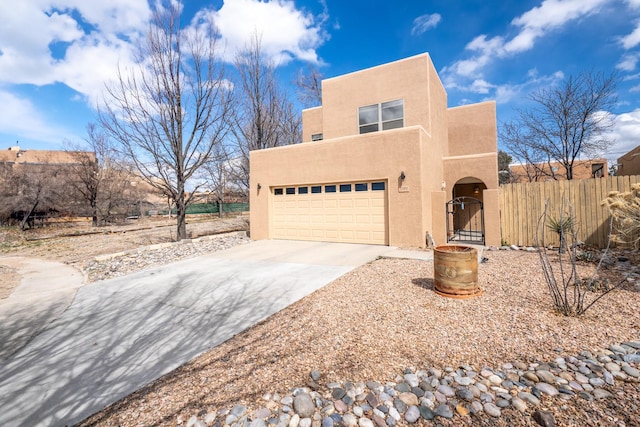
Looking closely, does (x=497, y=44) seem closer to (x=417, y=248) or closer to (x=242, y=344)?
(x=417, y=248)

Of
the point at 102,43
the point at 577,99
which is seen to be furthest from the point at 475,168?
the point at 102,43

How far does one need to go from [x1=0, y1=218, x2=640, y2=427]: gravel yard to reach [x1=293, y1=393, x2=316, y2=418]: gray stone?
0.38ft

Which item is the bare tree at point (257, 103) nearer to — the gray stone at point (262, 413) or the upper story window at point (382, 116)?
the upper story window at point (382, 116)

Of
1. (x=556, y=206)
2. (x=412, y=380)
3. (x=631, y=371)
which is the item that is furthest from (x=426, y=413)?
(x=556, y=206)

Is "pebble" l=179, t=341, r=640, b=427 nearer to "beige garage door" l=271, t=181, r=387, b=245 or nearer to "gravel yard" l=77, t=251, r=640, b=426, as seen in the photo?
"gravel yard" l=77, t=251, r=640, b=426

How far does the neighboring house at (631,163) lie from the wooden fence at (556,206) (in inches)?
206

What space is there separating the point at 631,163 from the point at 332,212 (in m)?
14.1

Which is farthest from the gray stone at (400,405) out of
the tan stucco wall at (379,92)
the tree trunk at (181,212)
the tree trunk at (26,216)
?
the tree trunk at (26,216)

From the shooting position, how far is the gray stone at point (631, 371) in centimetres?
240

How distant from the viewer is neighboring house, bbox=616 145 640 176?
1168 cm

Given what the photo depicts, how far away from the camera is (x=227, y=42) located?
1191cm

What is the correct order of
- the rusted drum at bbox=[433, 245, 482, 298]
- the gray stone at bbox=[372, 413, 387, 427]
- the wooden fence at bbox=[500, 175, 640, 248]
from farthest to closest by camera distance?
the wooden fence at bbox=[500, 175, 640, 248]
the rusted drum at bbox=[433, 245, 482, 298]
the gray stone at bbox=[372, 413, 387, 427]

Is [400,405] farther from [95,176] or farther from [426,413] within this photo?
[95,176]

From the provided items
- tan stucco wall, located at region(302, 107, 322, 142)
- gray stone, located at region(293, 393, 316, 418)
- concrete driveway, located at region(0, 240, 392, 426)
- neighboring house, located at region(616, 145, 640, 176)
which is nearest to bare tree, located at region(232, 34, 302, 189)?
tan stucco wall, located at region(302, 107, 322, 142)
